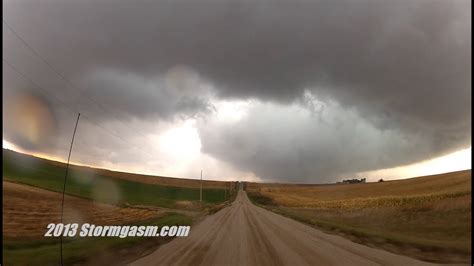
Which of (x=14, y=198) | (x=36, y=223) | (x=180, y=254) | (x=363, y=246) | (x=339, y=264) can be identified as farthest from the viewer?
(x=14, y=198)

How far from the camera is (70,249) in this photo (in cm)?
1800

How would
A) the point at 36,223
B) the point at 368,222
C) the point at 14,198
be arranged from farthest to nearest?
the point at 368,222
the point at 14,198
the point at 36,223

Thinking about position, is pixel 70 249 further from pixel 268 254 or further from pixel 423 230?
pixel 423 230

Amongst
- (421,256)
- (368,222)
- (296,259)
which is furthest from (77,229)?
(368,222)

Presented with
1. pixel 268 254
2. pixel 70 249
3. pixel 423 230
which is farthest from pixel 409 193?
pixel 70 249

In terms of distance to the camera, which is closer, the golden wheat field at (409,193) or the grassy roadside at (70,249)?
the grassy roadside at (70,249)

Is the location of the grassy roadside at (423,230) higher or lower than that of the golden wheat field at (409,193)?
lower

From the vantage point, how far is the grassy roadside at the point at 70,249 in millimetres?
15664

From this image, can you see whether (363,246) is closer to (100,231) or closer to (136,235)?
(136,235)

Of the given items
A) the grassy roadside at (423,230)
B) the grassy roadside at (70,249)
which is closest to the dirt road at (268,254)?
the grassy roadside at (70,249)

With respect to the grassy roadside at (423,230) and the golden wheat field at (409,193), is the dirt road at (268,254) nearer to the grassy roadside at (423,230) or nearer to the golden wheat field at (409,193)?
the grassy roadside at (423,230)

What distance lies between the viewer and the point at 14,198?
3466 cm

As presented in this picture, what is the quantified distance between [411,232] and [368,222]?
11.6 m

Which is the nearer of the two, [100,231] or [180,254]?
[180,254]
